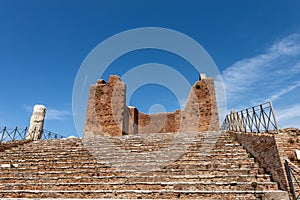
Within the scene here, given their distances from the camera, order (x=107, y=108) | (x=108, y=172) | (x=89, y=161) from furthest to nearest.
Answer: (x=107, y=108) < (x=89, y=161) < (x=108, y=172)

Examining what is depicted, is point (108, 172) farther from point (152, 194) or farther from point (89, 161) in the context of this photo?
point (152, 194)

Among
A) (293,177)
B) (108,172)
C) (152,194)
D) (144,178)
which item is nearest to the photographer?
(293,177)

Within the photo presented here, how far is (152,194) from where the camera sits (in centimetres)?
396

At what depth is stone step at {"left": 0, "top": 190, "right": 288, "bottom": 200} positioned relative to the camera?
3611 millimetres

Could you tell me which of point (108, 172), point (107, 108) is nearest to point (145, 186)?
point (108, 172)

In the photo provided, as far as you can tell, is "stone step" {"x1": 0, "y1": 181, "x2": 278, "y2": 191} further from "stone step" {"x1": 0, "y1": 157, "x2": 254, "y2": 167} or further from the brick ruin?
the brick ruin

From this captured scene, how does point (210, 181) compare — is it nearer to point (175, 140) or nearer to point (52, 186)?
point (175, 140)

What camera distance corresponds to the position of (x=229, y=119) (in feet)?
27.3

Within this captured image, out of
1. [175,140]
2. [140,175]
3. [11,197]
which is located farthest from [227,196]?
[11,197]

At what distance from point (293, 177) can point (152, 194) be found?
9.09 ft

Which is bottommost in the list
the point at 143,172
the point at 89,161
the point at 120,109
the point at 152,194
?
the point at 152,194

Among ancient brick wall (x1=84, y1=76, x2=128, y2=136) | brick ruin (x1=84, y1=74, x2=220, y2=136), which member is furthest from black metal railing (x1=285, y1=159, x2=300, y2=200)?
ancient brick wall (x1=84, y1=76, x2=128, y2=136)

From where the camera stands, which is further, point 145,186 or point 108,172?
point 108,172

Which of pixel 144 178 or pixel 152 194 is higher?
pixel 144 178
